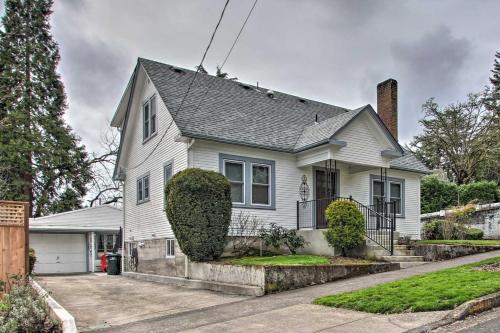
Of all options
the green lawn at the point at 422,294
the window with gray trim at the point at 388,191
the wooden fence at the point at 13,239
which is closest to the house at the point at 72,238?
the window with gray trim at the point at 388,191

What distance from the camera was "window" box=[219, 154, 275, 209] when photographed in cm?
1538

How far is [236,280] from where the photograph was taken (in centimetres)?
1151

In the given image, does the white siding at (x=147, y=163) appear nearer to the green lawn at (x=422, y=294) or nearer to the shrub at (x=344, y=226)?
the shrub at (x=344, y=226)

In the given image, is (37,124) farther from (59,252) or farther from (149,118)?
(149,118)

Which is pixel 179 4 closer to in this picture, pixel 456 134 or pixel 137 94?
pixel 137 94

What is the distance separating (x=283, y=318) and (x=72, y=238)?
874 inches

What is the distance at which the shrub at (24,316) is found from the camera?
7.25m

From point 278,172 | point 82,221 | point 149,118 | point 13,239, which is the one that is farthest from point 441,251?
point 82,221

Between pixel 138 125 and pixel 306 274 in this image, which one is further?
pixel 138 125

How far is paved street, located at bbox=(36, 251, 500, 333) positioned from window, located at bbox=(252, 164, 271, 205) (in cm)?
424

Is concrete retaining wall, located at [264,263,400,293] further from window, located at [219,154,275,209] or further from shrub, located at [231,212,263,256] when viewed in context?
window, located at [219,154,275,209]

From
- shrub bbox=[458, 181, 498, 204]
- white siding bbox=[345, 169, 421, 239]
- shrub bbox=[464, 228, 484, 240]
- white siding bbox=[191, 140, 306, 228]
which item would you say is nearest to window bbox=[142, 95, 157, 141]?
white siding bbox=[191, 140, 306, 228]

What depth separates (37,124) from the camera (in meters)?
33.3

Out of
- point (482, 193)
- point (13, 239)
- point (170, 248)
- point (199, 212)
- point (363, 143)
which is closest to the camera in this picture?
point (13, 239)
